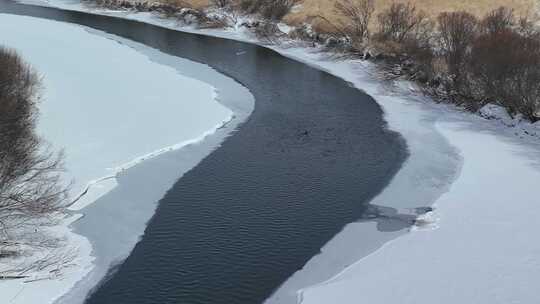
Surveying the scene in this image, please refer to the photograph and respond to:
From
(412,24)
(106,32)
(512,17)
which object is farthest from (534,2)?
(106,32)

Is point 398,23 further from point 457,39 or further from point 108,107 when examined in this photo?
point 108,107

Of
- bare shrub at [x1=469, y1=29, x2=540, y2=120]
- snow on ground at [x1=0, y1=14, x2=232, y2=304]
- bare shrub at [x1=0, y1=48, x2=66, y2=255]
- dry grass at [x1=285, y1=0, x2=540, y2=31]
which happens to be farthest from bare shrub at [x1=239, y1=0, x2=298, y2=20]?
bare shrub at [x1=0, y1=48, x2=66, y2=255]

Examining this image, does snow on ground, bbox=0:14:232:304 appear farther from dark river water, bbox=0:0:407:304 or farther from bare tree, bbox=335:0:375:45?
bare tree, bbox=335:0:375:45

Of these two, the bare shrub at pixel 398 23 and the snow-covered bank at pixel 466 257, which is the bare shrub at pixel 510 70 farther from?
the bare shrub at pixel 398 23

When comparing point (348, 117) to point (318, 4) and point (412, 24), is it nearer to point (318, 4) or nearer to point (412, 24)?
point (412, 24)

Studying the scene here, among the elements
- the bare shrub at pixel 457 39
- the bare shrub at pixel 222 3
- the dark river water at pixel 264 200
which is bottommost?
the dark river water at pixel 264 200

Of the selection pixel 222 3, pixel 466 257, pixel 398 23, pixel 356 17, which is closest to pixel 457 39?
pixel 398 23

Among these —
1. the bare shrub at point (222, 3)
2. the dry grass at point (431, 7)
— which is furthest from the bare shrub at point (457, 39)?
the bare shrub at point (222, 3)

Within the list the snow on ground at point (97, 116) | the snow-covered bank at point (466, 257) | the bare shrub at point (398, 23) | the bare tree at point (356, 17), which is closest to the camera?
the snow-covered bank at point (466, 257)
